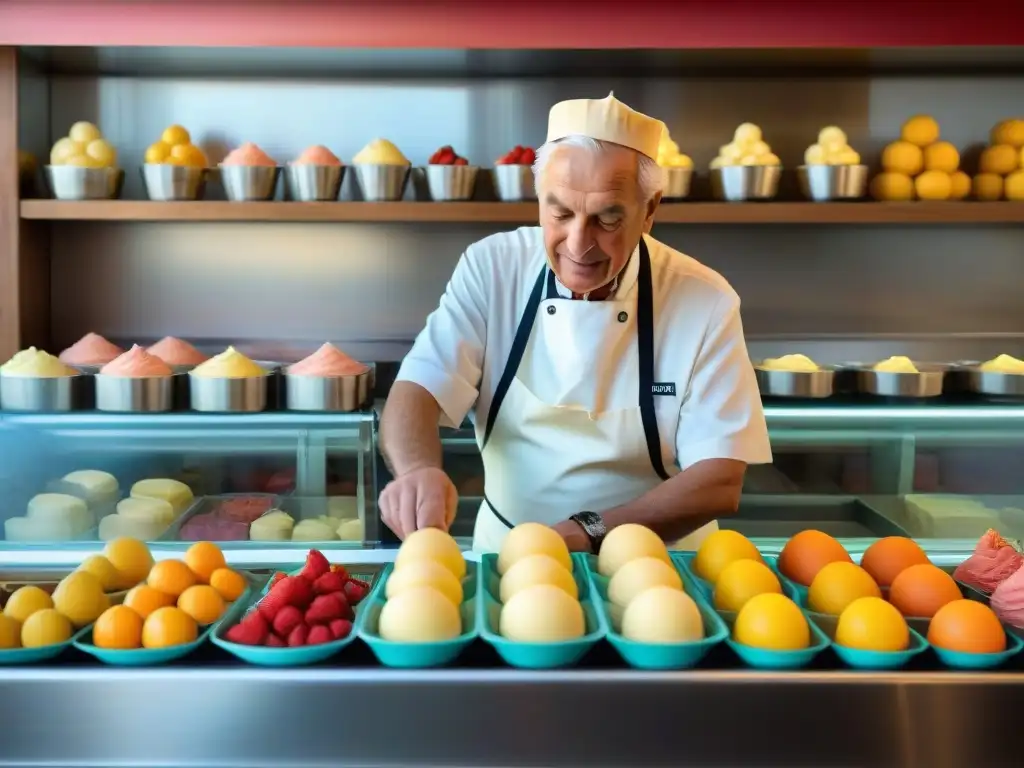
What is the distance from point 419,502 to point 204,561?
0.35 m

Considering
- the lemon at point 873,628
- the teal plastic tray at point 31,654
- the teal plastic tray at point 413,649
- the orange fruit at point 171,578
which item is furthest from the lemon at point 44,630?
the lemon at point 873,628

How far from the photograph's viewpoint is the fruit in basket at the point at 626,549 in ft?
5.18

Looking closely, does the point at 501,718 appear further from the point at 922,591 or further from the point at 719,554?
the point at 922,591

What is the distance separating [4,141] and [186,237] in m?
0.66

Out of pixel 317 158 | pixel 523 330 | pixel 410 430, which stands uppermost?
pixel 317 158

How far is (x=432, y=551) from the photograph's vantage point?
153cm

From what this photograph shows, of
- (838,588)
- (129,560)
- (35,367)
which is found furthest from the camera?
(35,367)

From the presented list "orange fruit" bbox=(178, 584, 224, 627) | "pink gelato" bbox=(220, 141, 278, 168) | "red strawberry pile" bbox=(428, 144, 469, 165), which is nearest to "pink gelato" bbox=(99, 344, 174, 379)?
"pink gelato" bbox=(220, 141, 278, 168)

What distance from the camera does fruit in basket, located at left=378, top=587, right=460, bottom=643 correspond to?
4.28 feet

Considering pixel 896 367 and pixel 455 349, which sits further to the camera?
pixel 896 367

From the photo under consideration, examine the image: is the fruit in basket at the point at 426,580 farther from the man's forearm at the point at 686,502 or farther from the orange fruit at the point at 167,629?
the man's forearm at the point at 686,502

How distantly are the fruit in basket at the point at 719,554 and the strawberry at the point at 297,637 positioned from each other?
634 mm

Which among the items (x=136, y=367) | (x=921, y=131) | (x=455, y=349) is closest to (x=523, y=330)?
(x=455, y=349)

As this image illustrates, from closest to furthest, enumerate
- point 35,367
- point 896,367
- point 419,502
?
point 419,502
point 35,367
point 896,367
